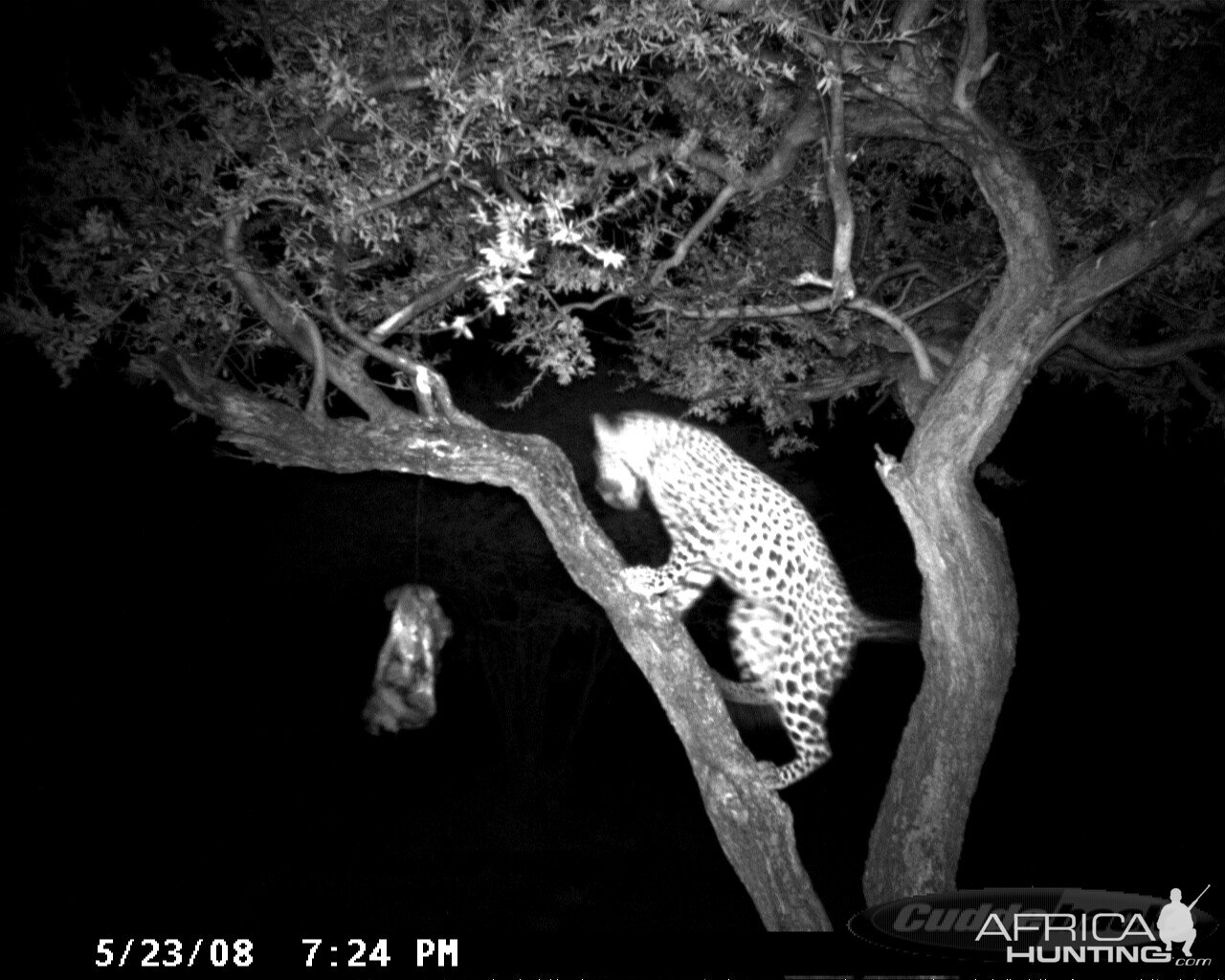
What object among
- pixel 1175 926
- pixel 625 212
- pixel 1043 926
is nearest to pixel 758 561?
pixel 625 212

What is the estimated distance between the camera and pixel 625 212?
449 centimetres

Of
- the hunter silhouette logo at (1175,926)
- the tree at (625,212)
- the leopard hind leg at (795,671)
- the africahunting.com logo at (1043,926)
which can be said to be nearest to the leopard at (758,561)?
the leopard hind leg at (795,671)

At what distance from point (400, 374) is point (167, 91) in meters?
1.35

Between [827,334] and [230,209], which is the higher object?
[827,334]

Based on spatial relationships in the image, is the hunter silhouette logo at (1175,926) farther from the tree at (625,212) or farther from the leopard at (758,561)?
the leopard at (758,561)

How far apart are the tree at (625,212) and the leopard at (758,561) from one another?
514 millimetres

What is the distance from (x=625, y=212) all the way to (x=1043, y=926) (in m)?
2.95

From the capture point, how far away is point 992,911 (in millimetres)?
3689

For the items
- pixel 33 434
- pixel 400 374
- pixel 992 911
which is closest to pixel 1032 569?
pixel 992 911

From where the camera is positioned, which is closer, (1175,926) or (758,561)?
(1175,926)

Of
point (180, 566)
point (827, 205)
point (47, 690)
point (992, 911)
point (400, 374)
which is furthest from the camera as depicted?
point (180, 566)

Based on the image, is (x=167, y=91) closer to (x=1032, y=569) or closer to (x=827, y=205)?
(x=827, y=205)

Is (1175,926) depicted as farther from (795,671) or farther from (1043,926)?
(795,671)

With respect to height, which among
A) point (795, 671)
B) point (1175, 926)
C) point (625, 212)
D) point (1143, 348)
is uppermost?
point (625, 212)
